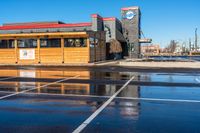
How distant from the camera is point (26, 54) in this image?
129ft

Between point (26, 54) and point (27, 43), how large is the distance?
138cm

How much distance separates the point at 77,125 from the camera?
716 cm

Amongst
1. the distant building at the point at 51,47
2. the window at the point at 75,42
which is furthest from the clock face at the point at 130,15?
the window at the point at 75,42

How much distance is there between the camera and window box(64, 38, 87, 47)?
3753cm

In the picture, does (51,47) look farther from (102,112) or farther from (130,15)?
(102,112)

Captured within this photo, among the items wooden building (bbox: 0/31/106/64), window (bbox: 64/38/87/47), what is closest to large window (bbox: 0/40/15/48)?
wooden building (bbox: 0/31/106/64)

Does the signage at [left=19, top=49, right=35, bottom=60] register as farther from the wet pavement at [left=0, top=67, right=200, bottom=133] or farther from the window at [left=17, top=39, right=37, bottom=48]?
the wet pavement at [left=0, top=67, right=200, bottom=133]

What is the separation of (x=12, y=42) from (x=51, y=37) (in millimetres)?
5463

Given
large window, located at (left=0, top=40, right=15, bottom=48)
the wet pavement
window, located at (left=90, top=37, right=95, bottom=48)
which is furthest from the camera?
large window, located at (left=0, top=40, right=15, bottom=48)

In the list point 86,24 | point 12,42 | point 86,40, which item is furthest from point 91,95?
point 86,24

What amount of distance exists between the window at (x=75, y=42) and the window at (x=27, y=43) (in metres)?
4.10

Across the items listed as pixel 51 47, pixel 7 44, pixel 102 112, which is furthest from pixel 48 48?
pixel 102 112

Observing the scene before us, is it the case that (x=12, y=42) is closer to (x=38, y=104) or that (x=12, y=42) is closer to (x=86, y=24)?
(x=86, y=24)

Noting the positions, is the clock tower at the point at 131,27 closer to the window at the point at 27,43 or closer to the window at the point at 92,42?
the window at the point at 92,42
